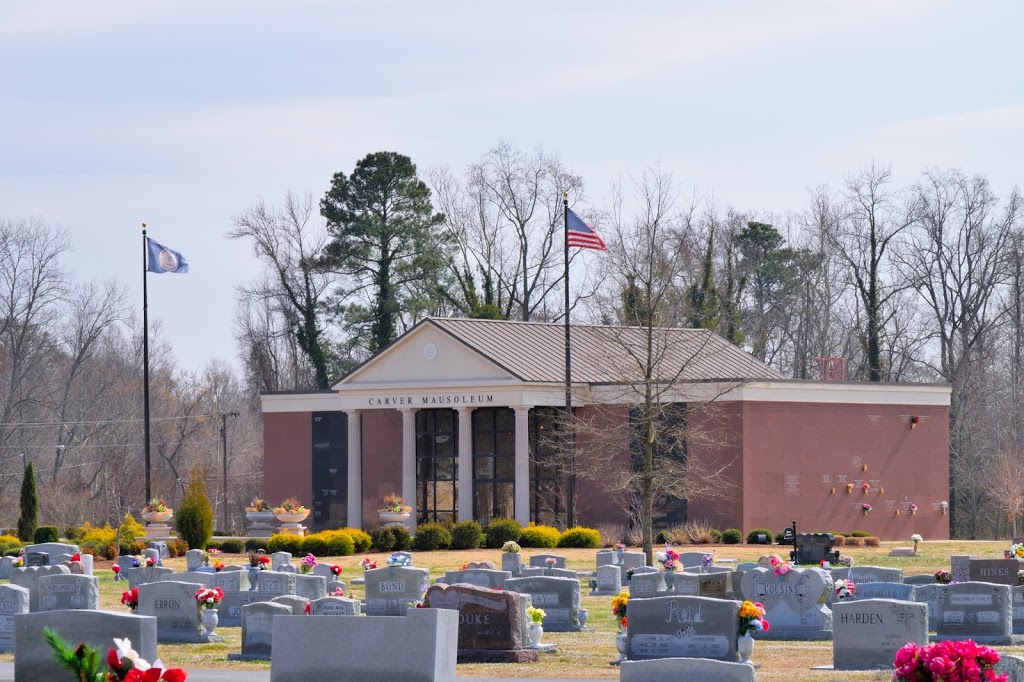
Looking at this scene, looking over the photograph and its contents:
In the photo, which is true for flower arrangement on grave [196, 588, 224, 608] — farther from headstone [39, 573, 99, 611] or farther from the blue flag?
the blue flag

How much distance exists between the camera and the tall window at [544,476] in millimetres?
55125

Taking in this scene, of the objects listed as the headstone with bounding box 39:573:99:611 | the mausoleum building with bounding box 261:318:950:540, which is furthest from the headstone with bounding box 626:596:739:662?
the mausoleum building with bounding box 261:318:950:540

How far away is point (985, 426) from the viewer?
246ft

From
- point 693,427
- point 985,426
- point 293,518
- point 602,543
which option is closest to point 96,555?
point 293,518

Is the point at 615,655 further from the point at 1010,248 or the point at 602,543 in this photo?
the point at 1010,248

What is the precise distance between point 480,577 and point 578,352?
30460 mm

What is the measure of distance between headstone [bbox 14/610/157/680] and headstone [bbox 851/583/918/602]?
13.7 meters

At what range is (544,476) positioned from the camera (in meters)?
55.5

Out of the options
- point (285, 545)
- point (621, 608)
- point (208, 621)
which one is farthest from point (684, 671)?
point (285, 545)

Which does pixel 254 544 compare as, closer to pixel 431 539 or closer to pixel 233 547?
pixel 233 547

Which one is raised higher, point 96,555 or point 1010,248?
point 1010,248

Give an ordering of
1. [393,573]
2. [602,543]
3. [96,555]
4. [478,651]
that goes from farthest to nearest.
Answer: [602,543] < [96,555] < [393,573] < [478,651]

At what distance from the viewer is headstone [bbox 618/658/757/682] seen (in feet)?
43.5

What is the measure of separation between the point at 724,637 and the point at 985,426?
58590 mm
